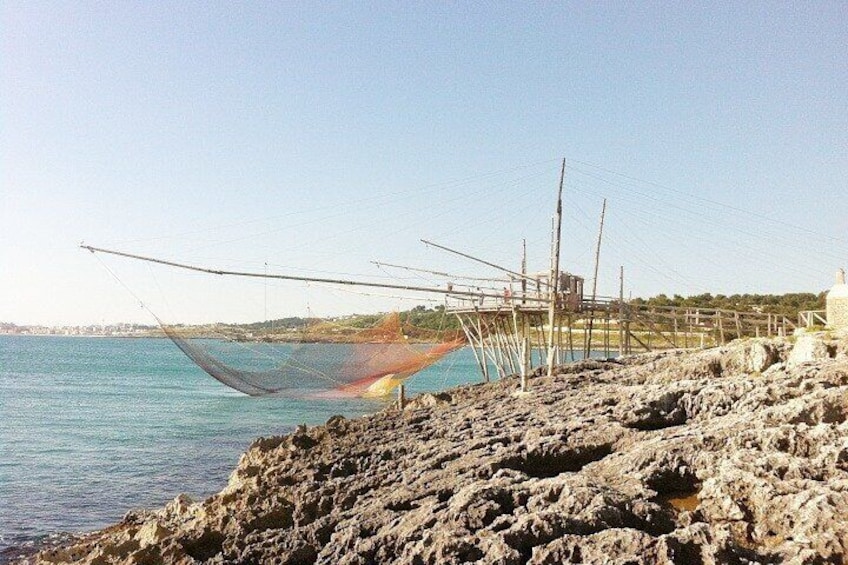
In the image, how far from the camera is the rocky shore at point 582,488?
7.01 m

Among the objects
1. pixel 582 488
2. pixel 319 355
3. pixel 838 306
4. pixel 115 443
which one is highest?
pixel 838 306

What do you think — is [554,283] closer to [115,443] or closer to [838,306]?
[838,306]

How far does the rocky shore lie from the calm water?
124 inches

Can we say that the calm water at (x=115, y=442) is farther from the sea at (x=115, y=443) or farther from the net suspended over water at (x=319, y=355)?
the net suspended over water at (x=319, y=355)

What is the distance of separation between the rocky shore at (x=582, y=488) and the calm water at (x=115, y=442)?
3158 mm

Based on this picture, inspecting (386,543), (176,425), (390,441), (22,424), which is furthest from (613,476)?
(22,424)

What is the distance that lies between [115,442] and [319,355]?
307 inches

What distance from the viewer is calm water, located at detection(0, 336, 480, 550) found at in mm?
17875

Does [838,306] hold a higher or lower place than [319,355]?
higher

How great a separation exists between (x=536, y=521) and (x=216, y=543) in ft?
15.1

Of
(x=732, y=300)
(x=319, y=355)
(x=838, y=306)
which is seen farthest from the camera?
(x=732, y=300)

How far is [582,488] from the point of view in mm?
7973

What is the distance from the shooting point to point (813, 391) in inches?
435

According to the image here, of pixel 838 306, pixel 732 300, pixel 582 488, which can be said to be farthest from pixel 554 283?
pixel 732 300
